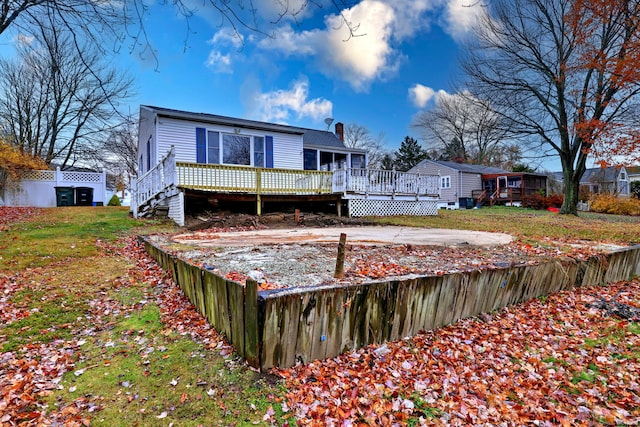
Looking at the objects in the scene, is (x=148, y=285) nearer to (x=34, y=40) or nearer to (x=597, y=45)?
(x=34, y=40)

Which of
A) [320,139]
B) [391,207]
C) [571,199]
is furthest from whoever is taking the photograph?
[320,139]

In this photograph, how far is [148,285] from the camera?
419cm

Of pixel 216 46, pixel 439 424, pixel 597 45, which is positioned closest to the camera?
pixel 439 424

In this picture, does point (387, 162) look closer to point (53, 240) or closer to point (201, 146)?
point (201, 146)

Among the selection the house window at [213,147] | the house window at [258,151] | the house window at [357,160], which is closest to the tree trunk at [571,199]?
the house window at [357,160]

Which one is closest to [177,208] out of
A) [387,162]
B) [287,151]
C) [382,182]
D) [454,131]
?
[287,151]

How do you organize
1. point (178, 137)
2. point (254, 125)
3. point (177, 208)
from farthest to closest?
1. point (254, 125)
2. point (178, 137)
3. point (177, 208)

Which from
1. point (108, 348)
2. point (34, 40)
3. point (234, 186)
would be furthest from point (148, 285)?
point (234, 186)

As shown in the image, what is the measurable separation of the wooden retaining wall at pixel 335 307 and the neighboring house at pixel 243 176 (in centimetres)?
648

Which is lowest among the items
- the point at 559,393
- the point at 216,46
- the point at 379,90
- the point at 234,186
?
the point at 559,393

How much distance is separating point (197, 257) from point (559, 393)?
4.06 meters

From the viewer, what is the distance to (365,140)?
131 ft

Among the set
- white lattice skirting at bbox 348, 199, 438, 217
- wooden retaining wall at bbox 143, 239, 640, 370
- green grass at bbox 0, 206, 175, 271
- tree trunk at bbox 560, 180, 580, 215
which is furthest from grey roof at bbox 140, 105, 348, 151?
tree trunk at bbox 560, 180, 580, 215

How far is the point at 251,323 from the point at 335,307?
2.22 feet
